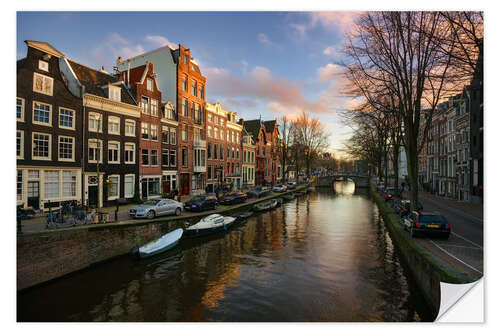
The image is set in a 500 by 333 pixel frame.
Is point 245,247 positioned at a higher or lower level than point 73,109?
lower

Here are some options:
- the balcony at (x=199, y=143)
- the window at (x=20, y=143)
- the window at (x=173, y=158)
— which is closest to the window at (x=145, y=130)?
the window at (x=173, y=158)

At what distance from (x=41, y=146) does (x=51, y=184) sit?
3041 mm

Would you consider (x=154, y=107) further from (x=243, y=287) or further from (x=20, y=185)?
(x=243, y=287)

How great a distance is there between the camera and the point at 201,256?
1766 cm

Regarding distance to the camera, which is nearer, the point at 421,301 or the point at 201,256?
the point at 421,301

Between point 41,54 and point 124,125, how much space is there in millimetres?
9852

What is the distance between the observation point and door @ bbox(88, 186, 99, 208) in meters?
23.5

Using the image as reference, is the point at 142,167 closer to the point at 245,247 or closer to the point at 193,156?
the point at 193,156

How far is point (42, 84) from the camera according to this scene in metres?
18.5

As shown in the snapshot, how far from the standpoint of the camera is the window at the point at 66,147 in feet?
69.2

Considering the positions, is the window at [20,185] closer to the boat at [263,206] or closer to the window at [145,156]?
the window at [145,156]

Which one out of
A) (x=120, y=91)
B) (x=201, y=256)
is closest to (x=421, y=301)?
(x=201, y=256)

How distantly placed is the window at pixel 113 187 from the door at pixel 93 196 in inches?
59.6

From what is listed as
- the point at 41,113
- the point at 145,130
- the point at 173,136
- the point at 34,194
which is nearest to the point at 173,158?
the point at 173,136
